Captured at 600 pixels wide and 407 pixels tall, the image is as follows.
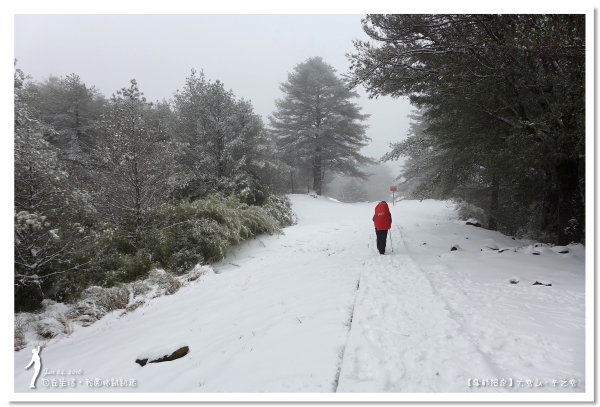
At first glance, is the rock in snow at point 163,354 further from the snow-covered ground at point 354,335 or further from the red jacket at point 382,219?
the red jacket at point 382,219

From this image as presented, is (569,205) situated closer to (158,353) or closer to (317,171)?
(158,353)

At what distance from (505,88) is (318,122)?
1856cm

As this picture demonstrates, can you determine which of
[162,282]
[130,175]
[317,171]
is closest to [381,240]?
[162,282]

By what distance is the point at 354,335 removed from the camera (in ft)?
9.03

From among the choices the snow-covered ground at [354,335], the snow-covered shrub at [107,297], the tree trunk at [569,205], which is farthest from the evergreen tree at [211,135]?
the tree trunk at [569,205]

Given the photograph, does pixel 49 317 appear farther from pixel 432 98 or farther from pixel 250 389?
pixel 432 98

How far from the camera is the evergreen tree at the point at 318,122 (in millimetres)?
22234

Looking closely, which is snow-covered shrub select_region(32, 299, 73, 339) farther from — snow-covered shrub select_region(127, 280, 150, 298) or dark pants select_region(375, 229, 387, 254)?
dark pants select_region(375, 229, 387, 254)

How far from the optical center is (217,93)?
13078 mm

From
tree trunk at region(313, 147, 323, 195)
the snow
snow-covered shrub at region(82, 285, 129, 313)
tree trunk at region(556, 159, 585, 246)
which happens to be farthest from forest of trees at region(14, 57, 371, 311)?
tree trunk at region(556, 159, 585, 246)

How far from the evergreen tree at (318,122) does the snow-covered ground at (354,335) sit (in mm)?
17427

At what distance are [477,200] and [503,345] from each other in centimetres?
1028

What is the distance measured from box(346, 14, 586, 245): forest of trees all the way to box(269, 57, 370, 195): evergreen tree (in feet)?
50.8

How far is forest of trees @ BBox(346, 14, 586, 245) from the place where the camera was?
418cm
